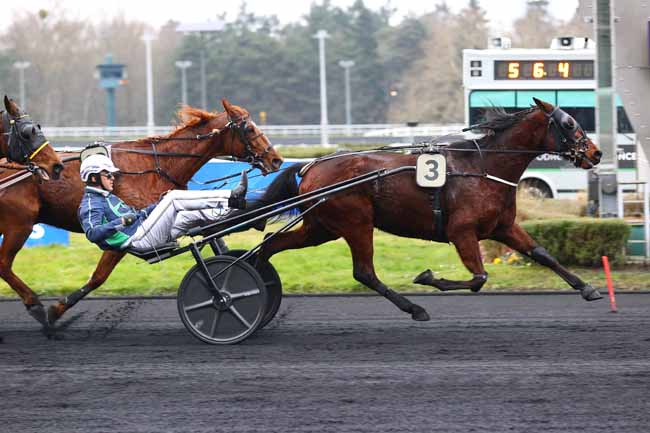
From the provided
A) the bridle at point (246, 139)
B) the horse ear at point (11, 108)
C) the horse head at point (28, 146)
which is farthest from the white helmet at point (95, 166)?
the bridle at point (246, 139)

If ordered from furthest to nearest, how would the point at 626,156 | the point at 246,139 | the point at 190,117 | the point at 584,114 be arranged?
the point at 584,114 < the point at 626,156 < the point at 190,117 < the point at 246,139

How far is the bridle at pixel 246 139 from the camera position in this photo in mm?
8102

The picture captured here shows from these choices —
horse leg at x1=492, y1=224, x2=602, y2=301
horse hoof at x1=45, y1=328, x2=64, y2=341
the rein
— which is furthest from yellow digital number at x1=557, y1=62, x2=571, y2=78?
horse hoof at x1=45, y1=328, x2=64, y2=341

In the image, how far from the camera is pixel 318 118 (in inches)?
2240

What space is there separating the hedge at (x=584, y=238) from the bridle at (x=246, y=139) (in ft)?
11.4

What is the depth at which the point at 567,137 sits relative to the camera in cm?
730

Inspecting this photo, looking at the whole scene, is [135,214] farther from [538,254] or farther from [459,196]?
[538,254]

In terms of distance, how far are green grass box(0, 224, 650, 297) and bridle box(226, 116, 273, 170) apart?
189 centimetres

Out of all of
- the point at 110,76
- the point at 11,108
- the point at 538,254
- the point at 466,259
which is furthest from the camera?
the point at 110,76

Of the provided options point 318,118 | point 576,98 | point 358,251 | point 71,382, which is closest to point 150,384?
point 71,382

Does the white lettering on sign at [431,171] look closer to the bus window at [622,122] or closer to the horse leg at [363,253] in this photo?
the horse leg at [363,253]

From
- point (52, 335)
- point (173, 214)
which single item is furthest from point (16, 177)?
point (173, 214)

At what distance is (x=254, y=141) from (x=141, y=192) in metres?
1.00

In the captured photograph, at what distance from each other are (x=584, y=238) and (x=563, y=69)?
8979 mm
